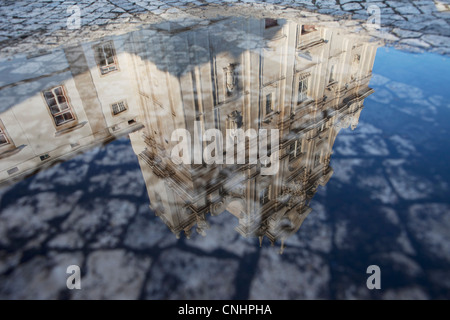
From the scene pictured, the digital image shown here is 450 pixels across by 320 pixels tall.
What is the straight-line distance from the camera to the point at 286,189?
15.5 feet

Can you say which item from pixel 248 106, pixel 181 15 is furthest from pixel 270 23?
pixel 248 106

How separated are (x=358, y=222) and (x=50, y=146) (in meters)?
5.19

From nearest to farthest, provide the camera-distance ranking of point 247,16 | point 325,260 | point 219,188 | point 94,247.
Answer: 1. point 325,260
2. point 94,247
3. point 219,188
4. point 247,16

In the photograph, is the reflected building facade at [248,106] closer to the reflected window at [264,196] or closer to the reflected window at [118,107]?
the reflected window at [264,196]

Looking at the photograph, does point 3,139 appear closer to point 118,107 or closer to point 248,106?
point 118,107

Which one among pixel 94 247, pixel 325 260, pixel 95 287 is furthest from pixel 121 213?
pixel 325 260

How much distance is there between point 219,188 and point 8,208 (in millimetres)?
2957

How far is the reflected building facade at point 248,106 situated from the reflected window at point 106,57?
2.01 ft

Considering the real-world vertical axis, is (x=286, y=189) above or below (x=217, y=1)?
below

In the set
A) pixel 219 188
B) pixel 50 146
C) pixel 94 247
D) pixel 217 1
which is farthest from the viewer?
pixel 217 1

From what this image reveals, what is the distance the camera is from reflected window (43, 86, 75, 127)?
6.43 m

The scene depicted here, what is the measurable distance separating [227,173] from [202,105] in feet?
7.81

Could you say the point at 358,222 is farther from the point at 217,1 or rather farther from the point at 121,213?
the point at 217,1
